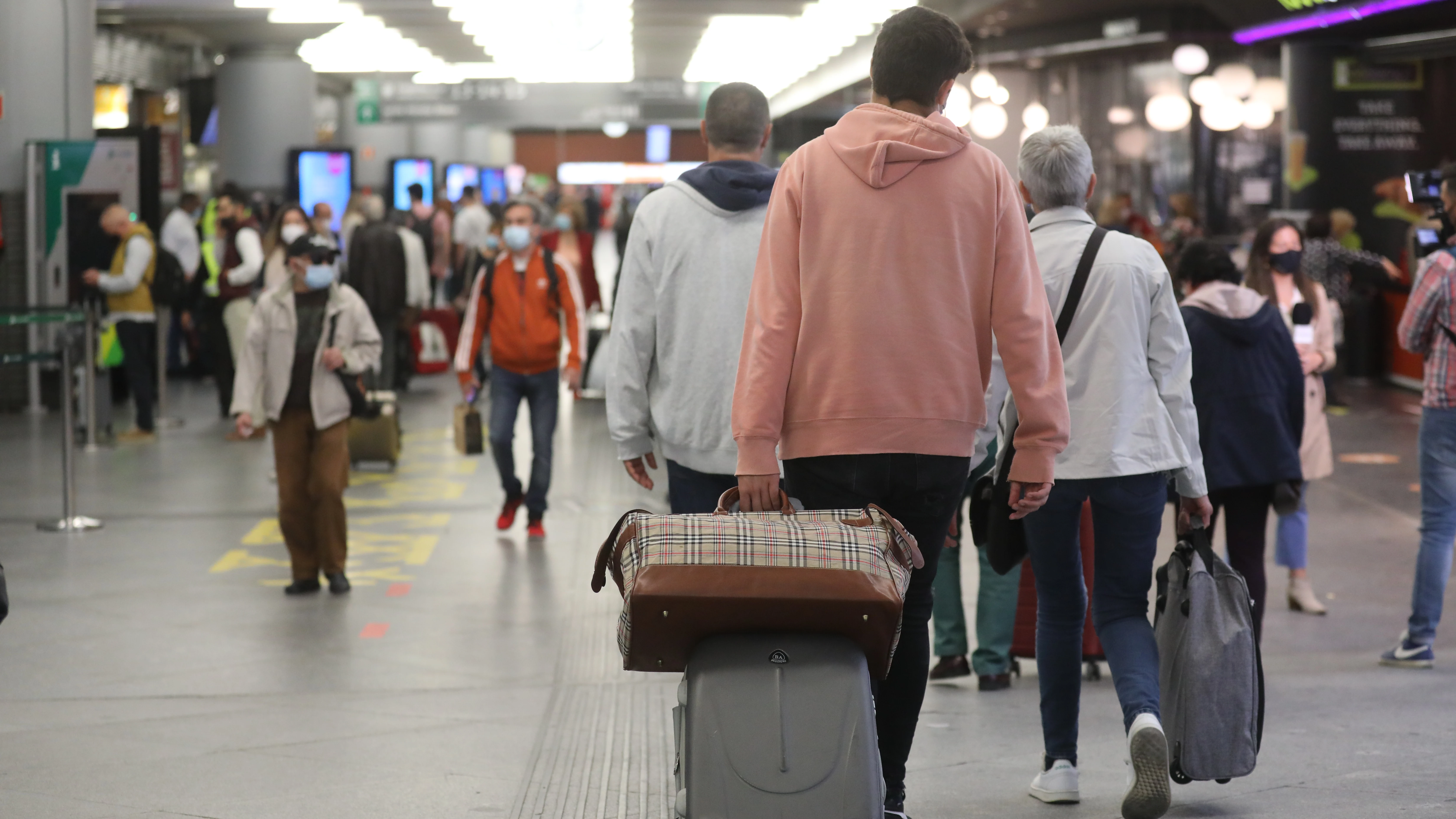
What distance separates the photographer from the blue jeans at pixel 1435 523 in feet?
18.1

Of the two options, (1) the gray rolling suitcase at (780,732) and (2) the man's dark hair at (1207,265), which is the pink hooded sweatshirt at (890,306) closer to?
(1) the gray rolling suitcase at (780,732)

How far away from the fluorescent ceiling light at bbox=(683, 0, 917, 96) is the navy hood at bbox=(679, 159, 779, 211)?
12144 mm

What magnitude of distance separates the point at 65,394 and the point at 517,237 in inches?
112

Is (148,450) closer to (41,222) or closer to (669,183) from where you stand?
(41,222)

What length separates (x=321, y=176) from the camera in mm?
20344

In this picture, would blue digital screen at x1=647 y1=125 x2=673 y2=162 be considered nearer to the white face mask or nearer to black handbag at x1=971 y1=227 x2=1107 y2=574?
the white face mask

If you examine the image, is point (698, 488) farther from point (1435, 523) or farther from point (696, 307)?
point (1435, 523)

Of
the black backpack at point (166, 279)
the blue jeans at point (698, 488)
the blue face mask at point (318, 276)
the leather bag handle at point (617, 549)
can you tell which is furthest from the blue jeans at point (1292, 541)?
the black backpack at point (166, 279)

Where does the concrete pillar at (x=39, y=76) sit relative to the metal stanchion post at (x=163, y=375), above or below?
above

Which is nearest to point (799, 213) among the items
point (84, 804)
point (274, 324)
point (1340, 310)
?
point (84, 804)

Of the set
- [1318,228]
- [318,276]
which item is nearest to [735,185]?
[318,276]

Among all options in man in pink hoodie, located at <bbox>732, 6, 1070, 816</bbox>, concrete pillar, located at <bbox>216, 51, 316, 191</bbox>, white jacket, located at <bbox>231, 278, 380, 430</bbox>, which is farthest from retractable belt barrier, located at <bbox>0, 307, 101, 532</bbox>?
concrete pillar, located at <bbox>216, 51, 316, 191</bbox>

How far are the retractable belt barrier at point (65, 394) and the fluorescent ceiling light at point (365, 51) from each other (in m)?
10.3

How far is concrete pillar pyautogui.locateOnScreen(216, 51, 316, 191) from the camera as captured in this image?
65.7 ft
